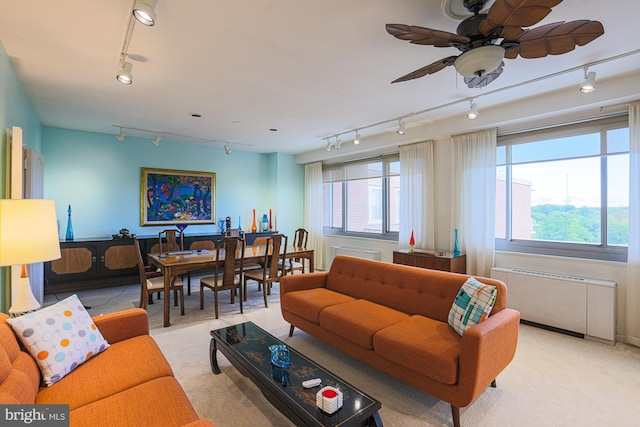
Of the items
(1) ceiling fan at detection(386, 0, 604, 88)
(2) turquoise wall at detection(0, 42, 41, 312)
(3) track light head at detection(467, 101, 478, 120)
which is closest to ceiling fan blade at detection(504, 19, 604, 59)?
(1) ceiling fan at detection(386, 0, 604, 88)

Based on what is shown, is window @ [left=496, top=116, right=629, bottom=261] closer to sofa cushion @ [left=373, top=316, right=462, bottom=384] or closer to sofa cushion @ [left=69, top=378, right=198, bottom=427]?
sofa cushion @ [left=373, top=316, right=462, bottom=384]

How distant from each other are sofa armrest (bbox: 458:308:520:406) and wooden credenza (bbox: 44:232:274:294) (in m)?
5.15

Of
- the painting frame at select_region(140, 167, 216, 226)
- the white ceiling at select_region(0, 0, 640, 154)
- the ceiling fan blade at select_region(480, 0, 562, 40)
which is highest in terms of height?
the white ceiling at select_region(0, 0, 640, 154)

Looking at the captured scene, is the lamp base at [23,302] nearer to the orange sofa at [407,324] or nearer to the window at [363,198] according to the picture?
the orange sofa at [407,324]

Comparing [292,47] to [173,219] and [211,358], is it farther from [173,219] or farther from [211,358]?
[173,219]

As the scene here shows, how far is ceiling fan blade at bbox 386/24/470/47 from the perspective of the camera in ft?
5.63

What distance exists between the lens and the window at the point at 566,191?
332 centimetres

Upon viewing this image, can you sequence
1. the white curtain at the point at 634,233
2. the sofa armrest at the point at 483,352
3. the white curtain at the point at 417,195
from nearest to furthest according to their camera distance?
the sofa armrest at the point at 483,352, the white curtain at the point at 634,233, the white curtain at the point at 417,195

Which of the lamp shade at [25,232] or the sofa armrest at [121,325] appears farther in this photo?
the sofa armrest at [121,325]

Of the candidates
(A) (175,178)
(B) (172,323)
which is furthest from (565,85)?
(A) (175,178)

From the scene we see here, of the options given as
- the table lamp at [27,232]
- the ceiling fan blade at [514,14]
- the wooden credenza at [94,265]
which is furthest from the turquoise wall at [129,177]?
the ceiling fan blade at [514,14]

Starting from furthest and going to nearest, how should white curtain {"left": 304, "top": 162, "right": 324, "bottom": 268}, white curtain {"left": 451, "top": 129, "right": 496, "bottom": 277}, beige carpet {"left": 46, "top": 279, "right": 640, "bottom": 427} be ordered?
white curtain {"left": 304, "top": 162, "right": 324, "bottom": 268} < white curtain {"left": 451, "top": 129, "right": 496, "bottom": 277} < beige carpet {"left": 46, "top": 279, "right": 640, "bottom": 427}

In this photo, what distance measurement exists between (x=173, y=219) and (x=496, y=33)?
591 centimetres

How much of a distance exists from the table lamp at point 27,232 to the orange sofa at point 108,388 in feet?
1.12
